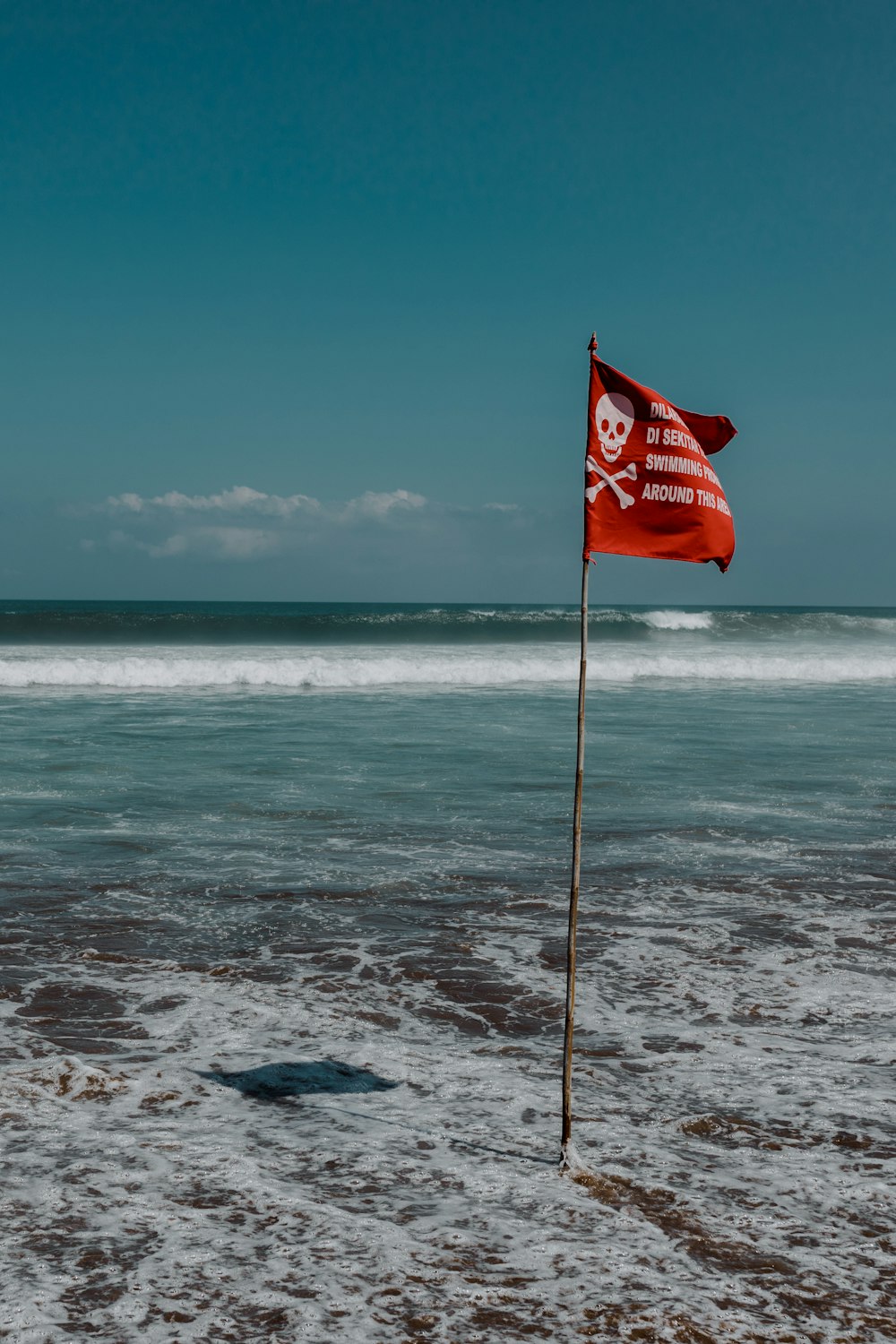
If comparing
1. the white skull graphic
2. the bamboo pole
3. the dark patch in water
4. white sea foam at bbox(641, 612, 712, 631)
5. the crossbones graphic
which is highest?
white sea foam at bbox(641, 612, 712, 631)

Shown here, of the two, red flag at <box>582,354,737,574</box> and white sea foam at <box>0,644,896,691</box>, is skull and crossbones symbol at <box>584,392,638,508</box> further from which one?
white sea foam at <box>0,644,896,691</box>

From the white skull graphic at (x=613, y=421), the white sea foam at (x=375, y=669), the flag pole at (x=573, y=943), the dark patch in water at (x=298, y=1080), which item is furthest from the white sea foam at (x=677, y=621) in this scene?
the flag pole at (x=573, y=943)

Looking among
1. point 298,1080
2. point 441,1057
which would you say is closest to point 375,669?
point 441,1057

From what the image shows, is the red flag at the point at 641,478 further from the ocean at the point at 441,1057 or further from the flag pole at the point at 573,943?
the ocean at the point at 441,1057

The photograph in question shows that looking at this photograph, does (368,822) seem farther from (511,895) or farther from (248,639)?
(248,639)

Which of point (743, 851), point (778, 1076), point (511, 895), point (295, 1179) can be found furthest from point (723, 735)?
point (295, 1179)

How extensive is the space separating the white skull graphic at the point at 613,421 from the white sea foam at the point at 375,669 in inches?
998

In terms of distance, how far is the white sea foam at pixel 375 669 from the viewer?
29.9 m

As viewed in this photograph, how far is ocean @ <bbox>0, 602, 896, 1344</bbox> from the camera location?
3.65 metres

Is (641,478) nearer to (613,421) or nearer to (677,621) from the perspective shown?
(613,421)

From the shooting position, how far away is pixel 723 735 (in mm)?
19828

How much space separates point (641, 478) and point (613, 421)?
0.96ft

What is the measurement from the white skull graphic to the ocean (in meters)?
3.26

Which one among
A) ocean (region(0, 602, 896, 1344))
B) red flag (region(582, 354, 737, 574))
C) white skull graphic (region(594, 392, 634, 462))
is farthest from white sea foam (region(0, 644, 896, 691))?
white skull graphic (region(594, 392, 634, 462))
